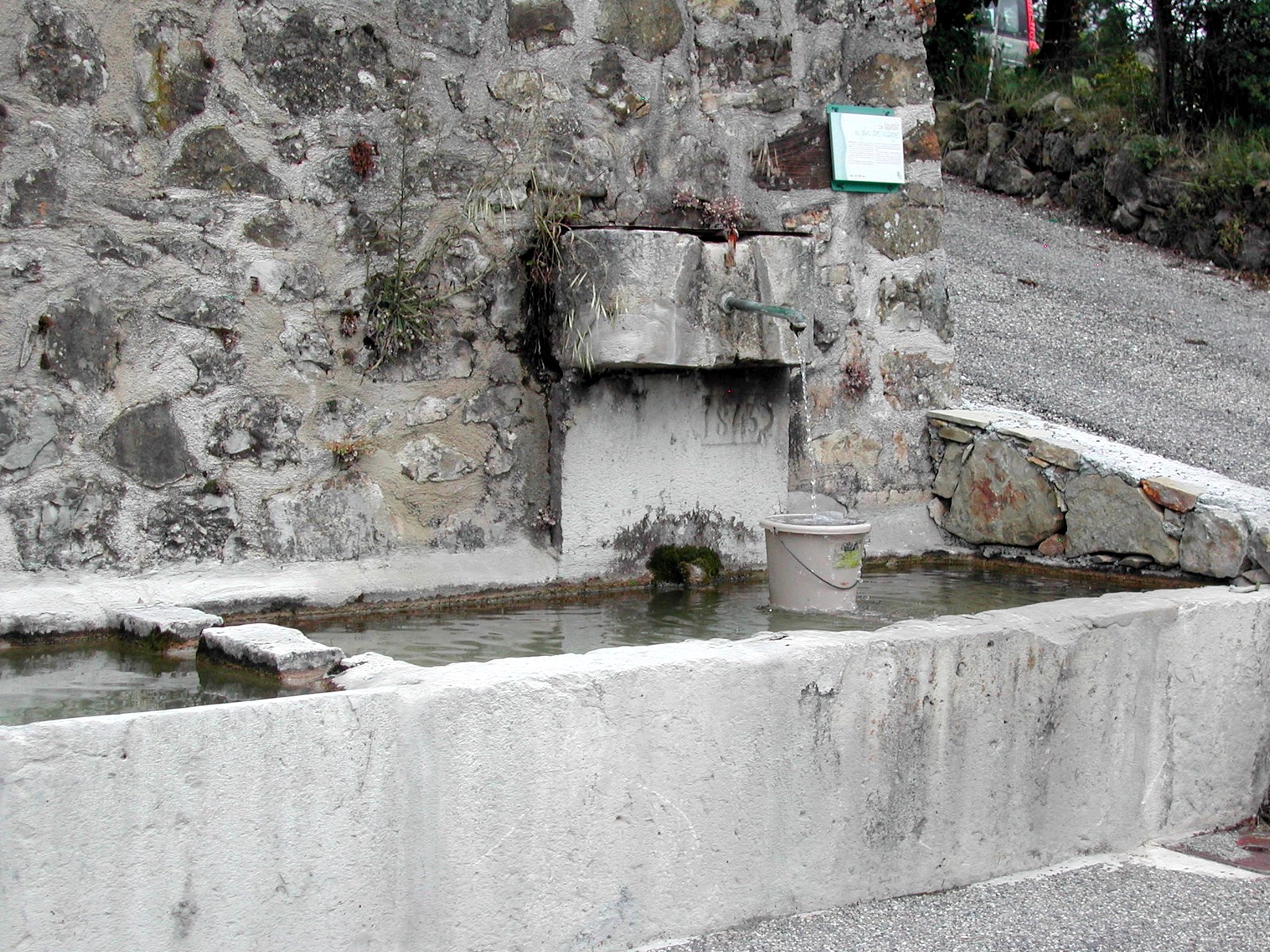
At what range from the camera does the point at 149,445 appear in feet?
11.9

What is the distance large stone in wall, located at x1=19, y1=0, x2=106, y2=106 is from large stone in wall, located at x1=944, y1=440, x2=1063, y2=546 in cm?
303

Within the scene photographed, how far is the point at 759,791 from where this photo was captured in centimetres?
292

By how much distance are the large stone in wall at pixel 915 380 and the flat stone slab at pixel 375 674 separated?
262cm

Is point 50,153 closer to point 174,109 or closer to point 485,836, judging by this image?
point 174,109

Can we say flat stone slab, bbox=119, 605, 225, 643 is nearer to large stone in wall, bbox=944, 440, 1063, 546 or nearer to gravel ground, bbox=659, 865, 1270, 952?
gravel ground, bbox=659, 865, 1270, 952

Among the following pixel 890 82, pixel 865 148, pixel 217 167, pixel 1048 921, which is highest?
pixel 890 82

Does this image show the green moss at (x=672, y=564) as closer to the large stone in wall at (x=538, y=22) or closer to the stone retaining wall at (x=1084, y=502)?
the stone retaining wall at (x=1084, y=502)

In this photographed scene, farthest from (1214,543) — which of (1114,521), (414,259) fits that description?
(414,259)

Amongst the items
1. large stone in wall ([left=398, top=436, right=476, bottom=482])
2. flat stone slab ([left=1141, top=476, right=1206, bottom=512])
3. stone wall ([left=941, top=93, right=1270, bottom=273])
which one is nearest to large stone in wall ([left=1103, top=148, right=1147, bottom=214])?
stone wall ([left=941, top=93, right=1270, bottom=273])

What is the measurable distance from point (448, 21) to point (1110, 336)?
5.34 metres

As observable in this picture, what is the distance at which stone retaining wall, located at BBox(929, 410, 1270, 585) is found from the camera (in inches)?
157

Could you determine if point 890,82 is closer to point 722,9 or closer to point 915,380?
point 722,9

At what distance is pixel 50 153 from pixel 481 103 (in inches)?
48.7

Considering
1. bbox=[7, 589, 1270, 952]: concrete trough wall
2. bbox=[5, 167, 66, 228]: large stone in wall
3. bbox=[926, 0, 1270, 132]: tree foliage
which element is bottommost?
bbox=[7, 589, 1270, 952]: concrete trough wall
